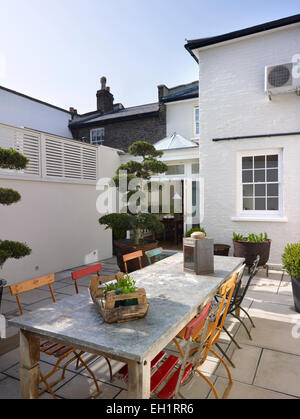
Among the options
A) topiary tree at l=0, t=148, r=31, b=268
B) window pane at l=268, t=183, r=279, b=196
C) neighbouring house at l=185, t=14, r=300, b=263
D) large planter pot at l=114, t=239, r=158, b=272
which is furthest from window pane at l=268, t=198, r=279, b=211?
topiary tree at l=0, t=148, r=31, b=268

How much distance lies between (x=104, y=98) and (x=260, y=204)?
1078cm

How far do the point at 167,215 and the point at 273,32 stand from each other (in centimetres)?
684

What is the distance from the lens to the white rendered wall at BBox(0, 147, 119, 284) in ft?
18.2

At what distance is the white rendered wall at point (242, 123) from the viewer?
20.1 feet

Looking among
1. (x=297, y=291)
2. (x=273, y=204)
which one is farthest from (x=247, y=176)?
(x=297, y=291)

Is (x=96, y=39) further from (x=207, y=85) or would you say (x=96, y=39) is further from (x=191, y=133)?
(x=191, y=133)

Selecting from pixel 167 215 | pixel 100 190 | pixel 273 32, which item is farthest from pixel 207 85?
pixel 167 215

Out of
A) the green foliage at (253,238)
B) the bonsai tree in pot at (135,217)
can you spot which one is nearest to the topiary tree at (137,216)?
the bonsai tree in pot at (135,217)

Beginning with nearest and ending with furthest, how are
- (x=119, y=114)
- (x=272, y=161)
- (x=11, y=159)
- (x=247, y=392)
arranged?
(x=247, y=392) < (x=11, y=159) < (x=272, y=161) < (x=119, y=114)

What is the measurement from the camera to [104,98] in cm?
1428

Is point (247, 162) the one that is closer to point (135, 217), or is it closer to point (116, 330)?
point (135, 217)

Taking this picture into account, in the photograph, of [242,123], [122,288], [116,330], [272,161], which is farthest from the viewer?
[242,123]

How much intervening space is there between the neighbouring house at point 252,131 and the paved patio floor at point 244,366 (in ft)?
8.95

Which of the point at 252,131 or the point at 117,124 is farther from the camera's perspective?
the point at 117,124
